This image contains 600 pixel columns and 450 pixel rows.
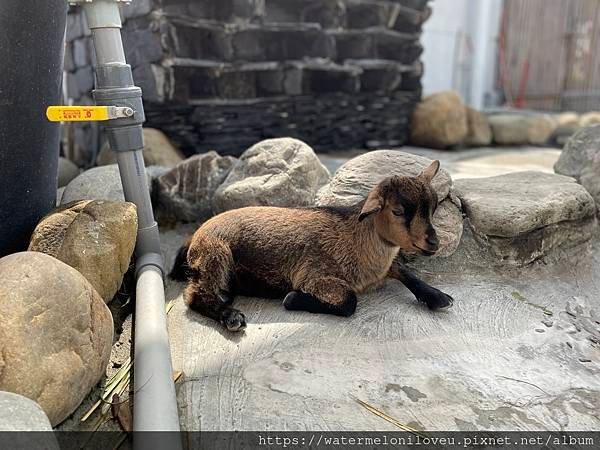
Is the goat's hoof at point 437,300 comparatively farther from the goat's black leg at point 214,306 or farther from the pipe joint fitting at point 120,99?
the pipe joint fitting at point 120,99

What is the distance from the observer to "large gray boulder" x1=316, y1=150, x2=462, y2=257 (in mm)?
3387

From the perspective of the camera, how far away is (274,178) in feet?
12.3

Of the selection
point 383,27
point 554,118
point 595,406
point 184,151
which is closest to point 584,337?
point 595,406

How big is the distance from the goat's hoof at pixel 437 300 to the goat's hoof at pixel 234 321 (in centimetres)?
100

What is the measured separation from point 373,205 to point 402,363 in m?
0.78

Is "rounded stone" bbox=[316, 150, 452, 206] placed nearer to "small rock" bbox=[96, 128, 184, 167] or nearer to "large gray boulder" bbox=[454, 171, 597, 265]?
"large gray boulder" bbox=[454, 171, 597, 265]

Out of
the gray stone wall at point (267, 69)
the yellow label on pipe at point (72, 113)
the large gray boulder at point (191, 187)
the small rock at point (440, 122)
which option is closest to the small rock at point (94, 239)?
the yellow label on pipe at point (72, 113)

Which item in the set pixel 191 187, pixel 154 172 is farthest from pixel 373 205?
pixel 154 172

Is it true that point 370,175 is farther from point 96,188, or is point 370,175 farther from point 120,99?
point 96,188

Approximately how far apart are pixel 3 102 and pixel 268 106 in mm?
3993

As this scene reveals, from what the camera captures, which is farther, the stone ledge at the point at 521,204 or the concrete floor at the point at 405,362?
the stone ledge at the point at 521,204

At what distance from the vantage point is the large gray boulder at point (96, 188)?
3453 millimetres

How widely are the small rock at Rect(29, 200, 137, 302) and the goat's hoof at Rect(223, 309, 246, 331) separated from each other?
0.60 m

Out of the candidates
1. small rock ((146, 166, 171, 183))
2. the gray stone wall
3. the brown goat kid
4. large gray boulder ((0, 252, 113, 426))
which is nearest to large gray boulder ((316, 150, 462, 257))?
the brown goat kid
